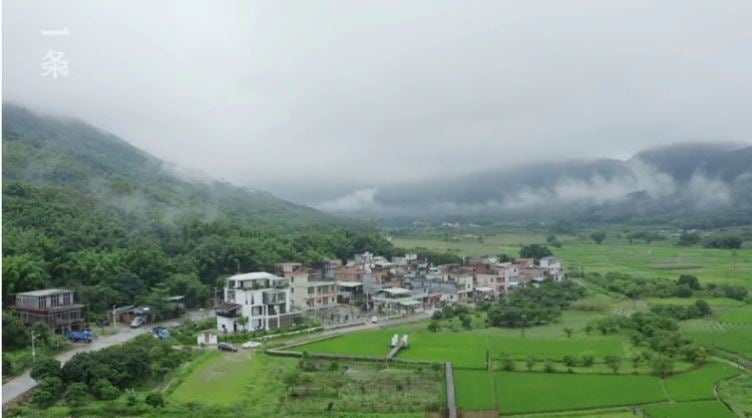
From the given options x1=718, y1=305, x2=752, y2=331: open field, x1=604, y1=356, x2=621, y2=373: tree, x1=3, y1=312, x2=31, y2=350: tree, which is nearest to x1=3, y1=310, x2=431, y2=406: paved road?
x1=3, y1=312, x2=31, y2=350: tree

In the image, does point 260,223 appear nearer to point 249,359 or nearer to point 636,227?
point 249,359

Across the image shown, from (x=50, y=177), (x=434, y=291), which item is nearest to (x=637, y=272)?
(x=434, y=291)

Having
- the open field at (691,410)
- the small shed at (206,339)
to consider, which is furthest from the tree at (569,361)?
the small shed at (206,339)

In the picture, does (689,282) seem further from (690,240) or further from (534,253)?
(690,240)

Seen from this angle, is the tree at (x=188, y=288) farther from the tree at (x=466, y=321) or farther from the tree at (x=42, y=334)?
the tree at (x=466, y=321)

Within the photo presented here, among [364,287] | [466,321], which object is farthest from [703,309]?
[364,287]

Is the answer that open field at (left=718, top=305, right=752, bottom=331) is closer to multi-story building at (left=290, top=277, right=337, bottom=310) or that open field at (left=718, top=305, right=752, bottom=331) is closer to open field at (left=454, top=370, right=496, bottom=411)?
open field at (left=454, top=370, right=496, bottom=411)

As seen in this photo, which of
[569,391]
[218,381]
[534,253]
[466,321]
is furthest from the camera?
[534,253]

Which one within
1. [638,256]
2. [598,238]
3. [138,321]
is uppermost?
[598,238]
